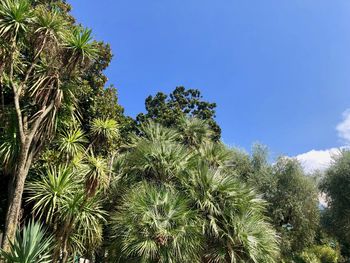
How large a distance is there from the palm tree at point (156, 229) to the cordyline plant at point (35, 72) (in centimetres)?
265

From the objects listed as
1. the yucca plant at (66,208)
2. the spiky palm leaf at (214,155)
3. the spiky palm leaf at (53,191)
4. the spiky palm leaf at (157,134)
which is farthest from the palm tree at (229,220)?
the spiky palm leaf at (53,191)

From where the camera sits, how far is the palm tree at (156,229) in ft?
26.6

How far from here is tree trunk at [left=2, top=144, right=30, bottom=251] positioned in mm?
6893

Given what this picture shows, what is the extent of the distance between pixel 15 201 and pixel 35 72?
3.24 m

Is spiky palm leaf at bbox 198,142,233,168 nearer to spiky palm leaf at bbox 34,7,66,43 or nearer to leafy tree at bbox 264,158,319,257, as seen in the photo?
spiky palm leaf at bbox 34,7,66,43

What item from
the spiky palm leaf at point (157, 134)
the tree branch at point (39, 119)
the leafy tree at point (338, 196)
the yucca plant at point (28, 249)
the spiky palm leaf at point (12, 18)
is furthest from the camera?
the leafy tree at point (338, 196)

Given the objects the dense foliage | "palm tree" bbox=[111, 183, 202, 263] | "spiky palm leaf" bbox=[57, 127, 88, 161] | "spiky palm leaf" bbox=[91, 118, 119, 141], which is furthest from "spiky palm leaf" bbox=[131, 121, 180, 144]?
"spiky palm leaf" bbox=[57, 127, 88, 161]

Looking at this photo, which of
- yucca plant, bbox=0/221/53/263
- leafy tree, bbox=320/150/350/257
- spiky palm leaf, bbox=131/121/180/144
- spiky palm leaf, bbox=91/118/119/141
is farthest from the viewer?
leafy tree, bbox=320/150/350/257

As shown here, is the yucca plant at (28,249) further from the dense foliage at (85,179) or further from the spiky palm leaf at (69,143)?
the spiky palm leaf at (69,143)

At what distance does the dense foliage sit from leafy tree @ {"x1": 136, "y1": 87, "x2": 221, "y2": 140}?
13.7 metres

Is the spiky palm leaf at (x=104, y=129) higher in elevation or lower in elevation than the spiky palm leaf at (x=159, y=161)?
higher

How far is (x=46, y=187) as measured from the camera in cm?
→ 790

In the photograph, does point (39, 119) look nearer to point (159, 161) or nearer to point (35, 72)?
point (35, 72)

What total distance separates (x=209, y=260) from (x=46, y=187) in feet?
15.0
